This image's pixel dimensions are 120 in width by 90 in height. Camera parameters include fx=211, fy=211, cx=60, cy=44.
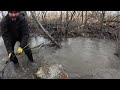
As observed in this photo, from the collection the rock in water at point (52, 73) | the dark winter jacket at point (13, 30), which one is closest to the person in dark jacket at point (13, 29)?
the dark winter jacket at point (13, 30)

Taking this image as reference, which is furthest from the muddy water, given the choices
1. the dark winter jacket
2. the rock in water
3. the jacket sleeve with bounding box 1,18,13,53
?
the dark winter jacket

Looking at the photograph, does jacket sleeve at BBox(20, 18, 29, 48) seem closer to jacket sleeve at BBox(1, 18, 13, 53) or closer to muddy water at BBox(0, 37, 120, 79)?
jacket sleeve at BBox(1, 18, 13, 53)

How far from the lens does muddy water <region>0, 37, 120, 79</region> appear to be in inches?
222

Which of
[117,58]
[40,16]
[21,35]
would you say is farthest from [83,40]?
[21,35]

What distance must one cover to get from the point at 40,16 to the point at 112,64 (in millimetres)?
4482

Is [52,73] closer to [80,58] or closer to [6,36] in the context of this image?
[6,36]

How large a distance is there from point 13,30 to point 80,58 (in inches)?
92.1

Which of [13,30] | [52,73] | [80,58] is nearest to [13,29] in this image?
[13,30]

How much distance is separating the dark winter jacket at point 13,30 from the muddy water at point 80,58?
2.88 ft

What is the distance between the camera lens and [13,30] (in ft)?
17.7
